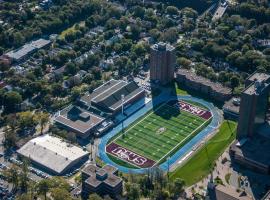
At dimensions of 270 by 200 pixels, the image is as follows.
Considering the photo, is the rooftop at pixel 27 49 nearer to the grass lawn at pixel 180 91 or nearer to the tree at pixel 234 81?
the grass lawn at pixel 180 91

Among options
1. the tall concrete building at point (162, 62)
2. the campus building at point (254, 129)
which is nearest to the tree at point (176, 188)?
the campus building at point (254, 129)

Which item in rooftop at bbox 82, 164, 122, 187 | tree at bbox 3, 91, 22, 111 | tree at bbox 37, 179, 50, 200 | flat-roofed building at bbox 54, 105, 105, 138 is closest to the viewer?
tree at bbox 37, 179, 50, 200

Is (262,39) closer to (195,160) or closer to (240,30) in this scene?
(240,30)

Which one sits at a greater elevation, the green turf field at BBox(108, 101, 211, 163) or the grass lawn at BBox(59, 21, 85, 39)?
the grass lawn at BBox(59, 21, 85, 39)

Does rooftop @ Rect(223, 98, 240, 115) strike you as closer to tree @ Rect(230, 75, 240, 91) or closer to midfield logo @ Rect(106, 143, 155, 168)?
tree @ Rect(230, 75, 240, 91)

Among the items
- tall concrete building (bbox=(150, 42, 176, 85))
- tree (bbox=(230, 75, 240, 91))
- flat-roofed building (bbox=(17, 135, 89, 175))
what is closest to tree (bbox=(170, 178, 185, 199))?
flat-roofed building (bbox=(17, 135, 89, 175))

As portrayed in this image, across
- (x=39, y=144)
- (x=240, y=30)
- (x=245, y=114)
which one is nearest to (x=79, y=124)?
(x=39, y=144)

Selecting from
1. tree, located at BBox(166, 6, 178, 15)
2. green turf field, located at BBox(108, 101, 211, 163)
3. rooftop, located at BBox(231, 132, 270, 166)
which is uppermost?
tree, located at BBox(166, 6, 178, 15)
